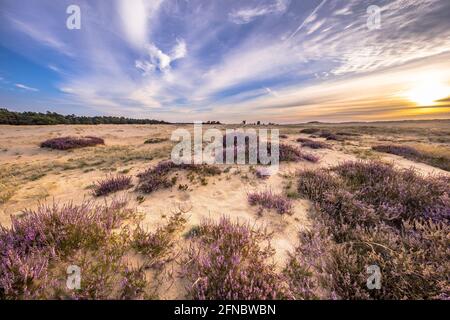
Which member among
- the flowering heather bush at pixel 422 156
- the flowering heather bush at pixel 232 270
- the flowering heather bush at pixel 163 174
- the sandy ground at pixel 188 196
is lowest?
the flowering heather bush at pixel 232 270

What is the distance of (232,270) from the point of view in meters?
2.34

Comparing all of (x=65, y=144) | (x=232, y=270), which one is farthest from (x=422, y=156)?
(x=65, y=144)

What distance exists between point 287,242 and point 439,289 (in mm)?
1831

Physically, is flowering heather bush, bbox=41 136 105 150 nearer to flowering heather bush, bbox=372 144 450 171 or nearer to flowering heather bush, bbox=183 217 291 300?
flowering heather bush, bbox=183 217 291 300

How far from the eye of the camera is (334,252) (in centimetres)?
291

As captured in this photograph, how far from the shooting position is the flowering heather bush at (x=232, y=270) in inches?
87.4

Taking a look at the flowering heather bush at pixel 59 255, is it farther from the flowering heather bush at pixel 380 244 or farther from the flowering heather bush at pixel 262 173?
the flowering heather bush at pixel 262 173

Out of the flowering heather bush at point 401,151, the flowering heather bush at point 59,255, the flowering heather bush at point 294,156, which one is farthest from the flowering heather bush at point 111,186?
the flowering heather bush at point 401,151

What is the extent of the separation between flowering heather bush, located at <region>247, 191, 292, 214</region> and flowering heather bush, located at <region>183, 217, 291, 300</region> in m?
1.41

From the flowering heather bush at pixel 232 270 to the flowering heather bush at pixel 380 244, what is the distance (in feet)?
1.18

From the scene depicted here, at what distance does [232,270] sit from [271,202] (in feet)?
8.52

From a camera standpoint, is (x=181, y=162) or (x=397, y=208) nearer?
(x=397, y=208)
